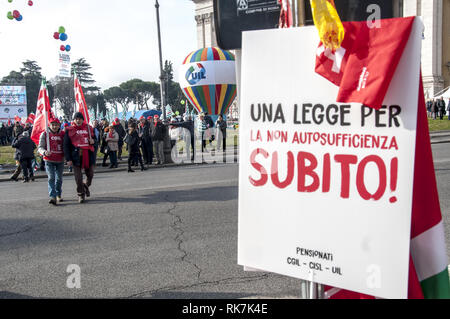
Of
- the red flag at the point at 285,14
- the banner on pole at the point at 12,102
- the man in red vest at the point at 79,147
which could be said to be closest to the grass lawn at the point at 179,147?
the man in red vest at the point at 79,147

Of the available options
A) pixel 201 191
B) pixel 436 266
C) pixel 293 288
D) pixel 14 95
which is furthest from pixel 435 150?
pixel 14 95

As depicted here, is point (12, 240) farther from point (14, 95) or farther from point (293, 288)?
point (14, 95)

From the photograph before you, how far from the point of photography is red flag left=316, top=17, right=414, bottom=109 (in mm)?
2154

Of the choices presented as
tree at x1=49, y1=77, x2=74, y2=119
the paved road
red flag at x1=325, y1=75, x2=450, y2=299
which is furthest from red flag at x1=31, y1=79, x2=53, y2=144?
tree at x1=49, y1=77, x2=74, y2=119

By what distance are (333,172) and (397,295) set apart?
662mm

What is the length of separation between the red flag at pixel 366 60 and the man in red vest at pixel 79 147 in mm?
7363

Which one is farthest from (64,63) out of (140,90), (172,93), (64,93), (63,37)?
(140,90)

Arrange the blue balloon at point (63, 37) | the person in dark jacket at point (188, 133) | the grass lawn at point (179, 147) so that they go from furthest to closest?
the blue balloon at point (63, 37) → the grass lawn at point (179, 147) → the person in dark jacket at point (188, 133)

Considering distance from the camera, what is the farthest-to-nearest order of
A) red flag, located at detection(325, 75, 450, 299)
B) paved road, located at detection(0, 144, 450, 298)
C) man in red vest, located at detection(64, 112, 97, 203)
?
man in red vest, located at detection(64, 112, 97, 203)
paved road, located at detection(0, 144, 450, 298)
red flag, located at detection(325, 75, 450, 299)

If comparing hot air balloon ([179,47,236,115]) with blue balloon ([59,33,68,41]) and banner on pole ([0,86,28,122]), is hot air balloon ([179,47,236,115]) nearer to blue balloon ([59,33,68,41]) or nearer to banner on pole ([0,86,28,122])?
blue balloon ([59,33,68,41])

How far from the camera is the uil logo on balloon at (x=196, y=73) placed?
27125mm

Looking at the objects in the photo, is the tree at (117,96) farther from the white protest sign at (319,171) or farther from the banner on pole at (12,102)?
the white protest sign at (319,171)

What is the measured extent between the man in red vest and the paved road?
1.89 feet

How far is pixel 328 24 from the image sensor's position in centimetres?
227
